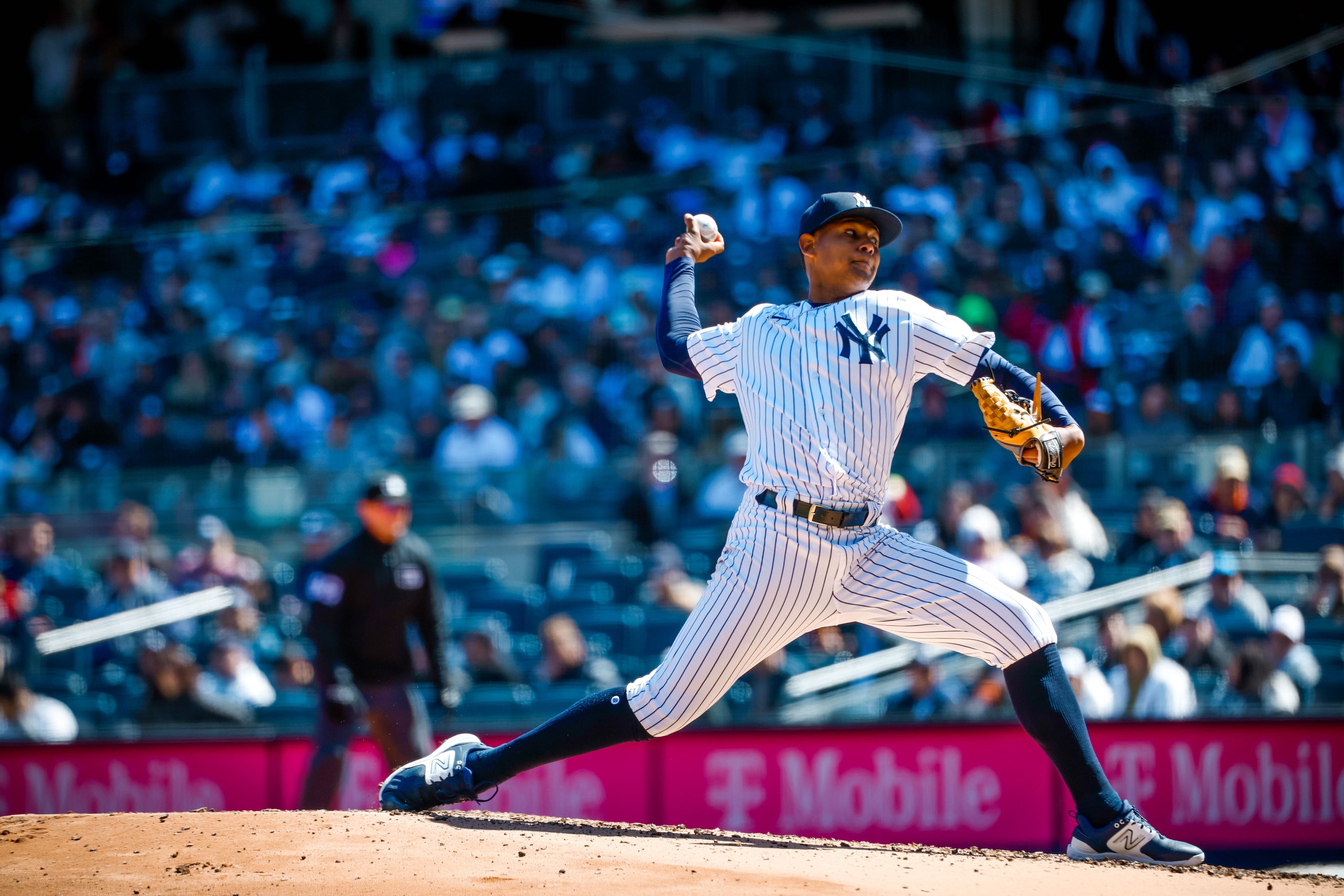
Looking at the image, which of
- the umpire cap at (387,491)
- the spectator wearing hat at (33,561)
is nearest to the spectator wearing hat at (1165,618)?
the umpire cap at (387,491)

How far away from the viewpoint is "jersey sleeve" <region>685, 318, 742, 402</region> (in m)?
4.10

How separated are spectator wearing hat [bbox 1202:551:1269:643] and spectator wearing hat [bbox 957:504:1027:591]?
1025mm

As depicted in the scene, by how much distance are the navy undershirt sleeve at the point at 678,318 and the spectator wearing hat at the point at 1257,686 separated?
4551 mm

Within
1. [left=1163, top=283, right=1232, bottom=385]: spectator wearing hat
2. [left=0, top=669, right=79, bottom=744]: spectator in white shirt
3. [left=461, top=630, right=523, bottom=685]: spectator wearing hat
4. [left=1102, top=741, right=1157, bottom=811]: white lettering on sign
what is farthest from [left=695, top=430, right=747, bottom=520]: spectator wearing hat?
[left=0, top=669, right=79, bottom=744]: spectator in white shirt

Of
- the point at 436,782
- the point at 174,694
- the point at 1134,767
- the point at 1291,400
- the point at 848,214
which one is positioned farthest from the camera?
the point at 1291,400

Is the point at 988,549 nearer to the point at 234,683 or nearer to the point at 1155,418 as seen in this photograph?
the point at 1155,418

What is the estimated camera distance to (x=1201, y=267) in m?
9.92

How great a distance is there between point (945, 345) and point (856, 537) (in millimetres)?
573

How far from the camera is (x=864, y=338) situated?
3.88 metres

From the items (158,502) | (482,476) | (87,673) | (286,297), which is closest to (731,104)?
(286,297)

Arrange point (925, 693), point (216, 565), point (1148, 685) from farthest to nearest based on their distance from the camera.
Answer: point (216, 565), point (925, 693), point (1148, 685)

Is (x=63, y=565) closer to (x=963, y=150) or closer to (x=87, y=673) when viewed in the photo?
(x=87, y=673)

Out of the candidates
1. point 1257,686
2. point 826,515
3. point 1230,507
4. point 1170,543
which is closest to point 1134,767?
point 1257,686

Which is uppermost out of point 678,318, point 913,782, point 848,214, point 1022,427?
point 848,214
